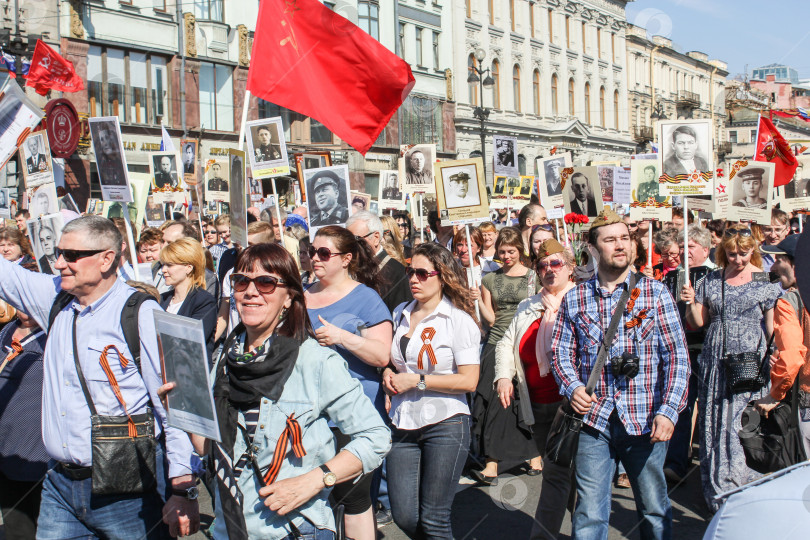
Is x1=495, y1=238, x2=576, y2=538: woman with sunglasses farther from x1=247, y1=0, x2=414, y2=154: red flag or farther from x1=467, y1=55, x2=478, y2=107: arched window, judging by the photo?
x1=467, y1=55, x2=478, y2=107: arched window

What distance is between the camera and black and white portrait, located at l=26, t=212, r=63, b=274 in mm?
5184

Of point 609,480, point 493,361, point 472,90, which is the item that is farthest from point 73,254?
point 472,90

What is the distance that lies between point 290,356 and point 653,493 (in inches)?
81.3

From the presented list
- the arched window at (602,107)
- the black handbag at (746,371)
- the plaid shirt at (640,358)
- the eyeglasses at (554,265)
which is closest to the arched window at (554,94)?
the arched window at (602,107)

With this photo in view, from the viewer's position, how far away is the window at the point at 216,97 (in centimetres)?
2978

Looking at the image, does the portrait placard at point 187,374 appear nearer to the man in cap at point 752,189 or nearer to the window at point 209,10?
the man in cap at point 752,189

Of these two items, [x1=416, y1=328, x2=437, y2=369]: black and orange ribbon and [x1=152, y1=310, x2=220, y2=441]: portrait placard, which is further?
[x1=416, y1=328, x2=437, y2=369]: black and orange ribbon

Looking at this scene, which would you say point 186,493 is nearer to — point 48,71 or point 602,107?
point 48,71

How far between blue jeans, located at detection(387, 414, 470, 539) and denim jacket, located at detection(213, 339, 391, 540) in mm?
1256

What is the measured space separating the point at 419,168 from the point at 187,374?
10583 mm

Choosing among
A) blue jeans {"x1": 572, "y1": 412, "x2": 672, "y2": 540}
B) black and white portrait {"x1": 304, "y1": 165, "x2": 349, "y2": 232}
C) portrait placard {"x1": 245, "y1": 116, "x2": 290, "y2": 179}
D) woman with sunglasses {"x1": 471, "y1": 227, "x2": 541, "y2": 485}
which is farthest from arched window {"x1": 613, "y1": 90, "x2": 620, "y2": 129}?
blue jeans {"x1": 572, "y1": 412, "x2": 672, "y2": 540}

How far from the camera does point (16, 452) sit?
361cm

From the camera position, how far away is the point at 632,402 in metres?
3.79

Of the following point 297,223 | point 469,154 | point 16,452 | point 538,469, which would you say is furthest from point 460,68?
point 16,452
